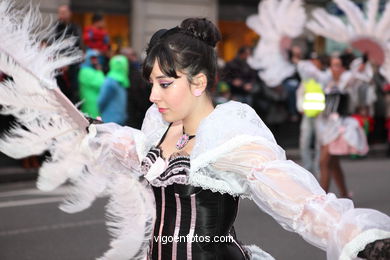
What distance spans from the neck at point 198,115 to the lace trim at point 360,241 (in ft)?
2.90

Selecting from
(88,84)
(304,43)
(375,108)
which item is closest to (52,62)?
(88,84)

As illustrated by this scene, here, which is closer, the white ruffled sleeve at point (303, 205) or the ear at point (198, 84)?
the white ruffled sleeve at point (303, 205)

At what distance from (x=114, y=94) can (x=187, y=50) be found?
7207 millimetres

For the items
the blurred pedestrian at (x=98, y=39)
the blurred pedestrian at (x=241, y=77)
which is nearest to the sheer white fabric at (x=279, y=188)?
the blurred pedestrian at (x=98, y=39)

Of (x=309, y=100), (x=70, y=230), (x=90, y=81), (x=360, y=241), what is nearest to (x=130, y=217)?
(x=360, y=241)

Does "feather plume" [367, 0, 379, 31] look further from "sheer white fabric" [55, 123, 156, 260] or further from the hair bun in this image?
the hair bun

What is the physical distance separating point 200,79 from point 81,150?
87 cm

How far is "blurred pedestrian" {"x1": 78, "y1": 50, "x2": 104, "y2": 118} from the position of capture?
1001 centimetres

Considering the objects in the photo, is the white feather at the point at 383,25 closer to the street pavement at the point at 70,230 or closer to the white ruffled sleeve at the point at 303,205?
the street pavement at the point at 70,230

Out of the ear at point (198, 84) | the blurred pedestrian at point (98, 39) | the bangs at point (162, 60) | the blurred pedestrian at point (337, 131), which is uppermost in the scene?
the bangs at point (162, 60)

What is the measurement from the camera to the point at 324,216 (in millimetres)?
2217

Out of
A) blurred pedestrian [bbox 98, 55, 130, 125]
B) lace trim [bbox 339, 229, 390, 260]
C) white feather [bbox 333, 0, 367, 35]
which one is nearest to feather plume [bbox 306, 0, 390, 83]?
white feather [bbox 333, 0, 367, 35]

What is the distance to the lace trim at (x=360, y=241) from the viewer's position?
206 cm

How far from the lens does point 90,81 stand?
10.0 metres
